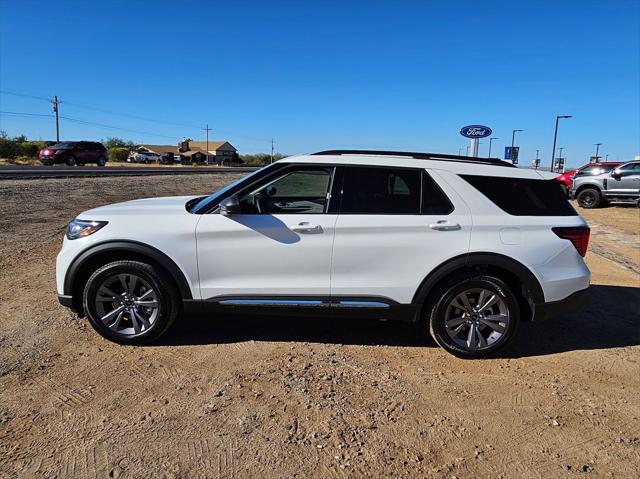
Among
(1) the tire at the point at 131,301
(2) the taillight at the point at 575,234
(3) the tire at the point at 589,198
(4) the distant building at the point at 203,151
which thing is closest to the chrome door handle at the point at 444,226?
A: (2) the taillight at the point at 575,234

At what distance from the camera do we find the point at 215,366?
3.83 metres

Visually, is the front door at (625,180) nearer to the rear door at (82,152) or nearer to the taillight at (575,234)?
the taillight at (575,234)

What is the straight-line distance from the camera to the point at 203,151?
5108 inches

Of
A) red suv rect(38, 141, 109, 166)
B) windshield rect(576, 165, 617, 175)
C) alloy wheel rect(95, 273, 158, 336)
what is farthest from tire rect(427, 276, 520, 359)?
red suv rect(38, 141, 109, 166)

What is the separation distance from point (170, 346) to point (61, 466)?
1605mm

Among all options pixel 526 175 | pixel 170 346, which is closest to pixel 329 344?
pixel 170 346

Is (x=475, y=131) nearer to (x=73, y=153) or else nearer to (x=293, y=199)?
(x=293, y=199)

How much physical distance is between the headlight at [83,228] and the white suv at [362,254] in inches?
0.4

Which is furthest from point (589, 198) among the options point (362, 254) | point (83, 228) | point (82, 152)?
point (82, 152)

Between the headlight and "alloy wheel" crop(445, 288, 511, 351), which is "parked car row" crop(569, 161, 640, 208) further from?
the headlight

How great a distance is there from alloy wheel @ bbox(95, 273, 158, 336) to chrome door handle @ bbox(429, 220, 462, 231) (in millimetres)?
2412

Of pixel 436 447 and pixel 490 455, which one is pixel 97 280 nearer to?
pixel 436 447

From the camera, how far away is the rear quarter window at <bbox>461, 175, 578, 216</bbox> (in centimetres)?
400

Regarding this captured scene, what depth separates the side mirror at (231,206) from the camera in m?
3.87
